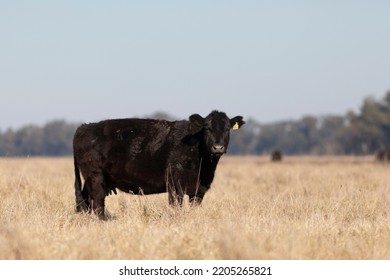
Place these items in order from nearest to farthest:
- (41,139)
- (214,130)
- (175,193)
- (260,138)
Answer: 1. (175,193)
2. (214,130)
3. (41,139)
4. (260,138)

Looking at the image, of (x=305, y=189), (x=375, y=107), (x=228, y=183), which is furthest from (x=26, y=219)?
(x=375, y=107)

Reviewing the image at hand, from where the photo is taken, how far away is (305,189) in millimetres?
14602

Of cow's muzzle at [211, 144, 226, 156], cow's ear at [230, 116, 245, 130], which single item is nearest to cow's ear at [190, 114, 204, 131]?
cow's ear at [230, 116, 245, 130]

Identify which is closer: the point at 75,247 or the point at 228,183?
the point at 75,247

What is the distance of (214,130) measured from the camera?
10.1m

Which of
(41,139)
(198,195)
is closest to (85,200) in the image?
(198,195)

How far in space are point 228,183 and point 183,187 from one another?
24.6 ft

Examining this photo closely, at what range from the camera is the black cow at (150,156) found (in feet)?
33.4

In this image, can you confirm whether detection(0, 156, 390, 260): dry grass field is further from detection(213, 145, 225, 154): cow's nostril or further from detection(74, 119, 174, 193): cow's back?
detection(213, 145, 225, 154): cow's nostril

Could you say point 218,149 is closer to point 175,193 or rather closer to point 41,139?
point 175,193

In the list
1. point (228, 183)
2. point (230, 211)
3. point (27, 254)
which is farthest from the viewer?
point (228, 183)

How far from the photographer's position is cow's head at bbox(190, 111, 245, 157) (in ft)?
32.4

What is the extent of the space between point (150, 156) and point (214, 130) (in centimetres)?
110
